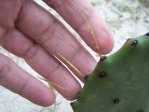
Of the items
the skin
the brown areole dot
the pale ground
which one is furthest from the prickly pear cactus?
the pale ground

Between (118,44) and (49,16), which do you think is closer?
(49,16)

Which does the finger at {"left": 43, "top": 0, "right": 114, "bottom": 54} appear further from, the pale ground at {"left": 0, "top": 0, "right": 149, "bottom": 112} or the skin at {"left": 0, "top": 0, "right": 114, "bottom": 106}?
the pale ground at {"left": 0, "top": 0, "right": 149, "bottom": 112}

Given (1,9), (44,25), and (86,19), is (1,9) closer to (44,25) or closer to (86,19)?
(44,25)

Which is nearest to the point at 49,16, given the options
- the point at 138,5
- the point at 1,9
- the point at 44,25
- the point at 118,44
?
the point at 44,25

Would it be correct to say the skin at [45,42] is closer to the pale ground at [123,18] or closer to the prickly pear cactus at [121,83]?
the prickly pear cactus at [121,83]

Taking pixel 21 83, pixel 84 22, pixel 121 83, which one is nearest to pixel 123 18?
pixel 84 22

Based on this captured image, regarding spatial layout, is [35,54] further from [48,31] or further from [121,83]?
[121,83]
